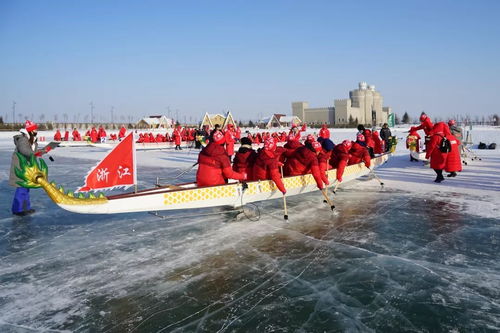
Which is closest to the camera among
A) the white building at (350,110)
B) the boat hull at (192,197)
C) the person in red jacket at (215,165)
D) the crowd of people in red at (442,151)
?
the boat hull at (192,197)

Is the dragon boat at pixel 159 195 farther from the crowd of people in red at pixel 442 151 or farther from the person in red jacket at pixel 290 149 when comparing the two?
the crowd of people in red at pixel 442 151

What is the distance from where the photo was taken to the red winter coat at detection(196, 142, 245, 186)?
6.04 meters

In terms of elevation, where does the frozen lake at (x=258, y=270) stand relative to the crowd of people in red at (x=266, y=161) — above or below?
below

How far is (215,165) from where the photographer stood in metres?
6.08

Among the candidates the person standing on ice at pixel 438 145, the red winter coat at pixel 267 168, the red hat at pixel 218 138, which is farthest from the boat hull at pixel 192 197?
the person standing on ice at pixel 438 145

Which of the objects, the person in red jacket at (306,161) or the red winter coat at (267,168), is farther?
the person in red jacket at (306,161)

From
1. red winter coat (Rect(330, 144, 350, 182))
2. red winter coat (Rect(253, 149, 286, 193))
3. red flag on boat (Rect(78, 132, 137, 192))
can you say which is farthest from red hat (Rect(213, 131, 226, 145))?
red winter coat (Rect(330, 144, 350, 182))

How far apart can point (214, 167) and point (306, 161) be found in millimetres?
2159

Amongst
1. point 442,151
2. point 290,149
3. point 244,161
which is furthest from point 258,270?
point 442,151

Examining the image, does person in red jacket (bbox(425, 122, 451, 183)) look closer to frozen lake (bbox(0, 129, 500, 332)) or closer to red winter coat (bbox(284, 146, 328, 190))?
frozen lake (bbox(0, 129, 500, 332))

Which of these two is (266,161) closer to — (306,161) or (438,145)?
Result: (306,161)

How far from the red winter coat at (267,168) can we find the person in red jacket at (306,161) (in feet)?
2.67

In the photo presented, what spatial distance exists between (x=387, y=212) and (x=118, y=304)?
17.1ft

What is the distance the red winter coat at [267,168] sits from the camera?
6.46 meters
